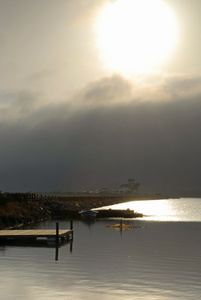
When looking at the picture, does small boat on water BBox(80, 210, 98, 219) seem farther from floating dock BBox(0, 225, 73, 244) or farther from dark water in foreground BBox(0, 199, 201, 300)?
dark water in foreground BBox(0, 199, 201, 300)

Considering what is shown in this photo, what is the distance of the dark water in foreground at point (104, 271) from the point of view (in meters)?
23.2

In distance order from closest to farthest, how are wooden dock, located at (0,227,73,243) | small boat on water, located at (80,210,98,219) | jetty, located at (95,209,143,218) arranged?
1. wooden dock, located at (0,227,73,243)
2. small boat on water, located at (80,210,98,219)
3. jetty, located at (95,209,143,218)

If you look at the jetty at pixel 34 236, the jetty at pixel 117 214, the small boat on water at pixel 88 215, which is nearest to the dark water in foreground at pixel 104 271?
the jetty at pixel 34 236

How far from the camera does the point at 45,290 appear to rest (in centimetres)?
2350

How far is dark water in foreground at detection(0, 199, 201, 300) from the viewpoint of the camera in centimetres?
2323

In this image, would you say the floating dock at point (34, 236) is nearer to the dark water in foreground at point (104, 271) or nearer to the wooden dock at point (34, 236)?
the wooden dock at point (34, 236)

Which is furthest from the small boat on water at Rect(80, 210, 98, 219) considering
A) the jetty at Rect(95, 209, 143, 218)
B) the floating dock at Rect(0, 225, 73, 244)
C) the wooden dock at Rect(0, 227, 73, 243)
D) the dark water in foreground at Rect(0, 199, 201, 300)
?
the dark water in foreground at Rect(0, 199, 201, 300)

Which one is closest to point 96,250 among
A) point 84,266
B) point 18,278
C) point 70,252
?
point 70,252

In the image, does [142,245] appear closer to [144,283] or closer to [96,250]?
[96,250]

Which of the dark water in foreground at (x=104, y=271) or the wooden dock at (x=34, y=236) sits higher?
the wooden dock at (x=34, y=236)

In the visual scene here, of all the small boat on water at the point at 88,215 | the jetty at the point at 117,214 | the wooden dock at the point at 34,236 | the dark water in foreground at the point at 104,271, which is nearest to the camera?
the dark water in foreground at the point at 104,271

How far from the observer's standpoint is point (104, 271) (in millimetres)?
30047

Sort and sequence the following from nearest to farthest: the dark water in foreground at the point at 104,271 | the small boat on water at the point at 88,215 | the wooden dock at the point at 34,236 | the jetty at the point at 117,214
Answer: the dark water in foreground at the point at 104,271
the wooden dock at the point at 34,236
the small boat on water at the point at 88,215
the jetty at the point at 117,214

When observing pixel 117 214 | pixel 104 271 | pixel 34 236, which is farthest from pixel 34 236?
pixel 117 214
